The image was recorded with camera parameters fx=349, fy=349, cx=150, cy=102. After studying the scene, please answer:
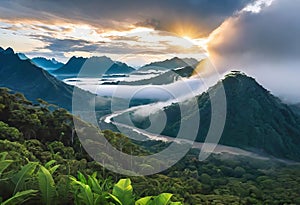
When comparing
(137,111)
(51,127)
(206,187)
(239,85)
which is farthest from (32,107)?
(239,85)

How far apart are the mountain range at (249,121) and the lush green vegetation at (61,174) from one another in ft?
94.6

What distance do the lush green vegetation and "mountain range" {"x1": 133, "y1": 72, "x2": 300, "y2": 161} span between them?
94.6 feet

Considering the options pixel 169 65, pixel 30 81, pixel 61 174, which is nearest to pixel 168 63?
pixel 169 65

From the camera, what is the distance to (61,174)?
5141mm

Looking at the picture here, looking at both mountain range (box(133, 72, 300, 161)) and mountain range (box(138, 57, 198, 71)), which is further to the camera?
mountain range (box(133, 72, 300, 161))

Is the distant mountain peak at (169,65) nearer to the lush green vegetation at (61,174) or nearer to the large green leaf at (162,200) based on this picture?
the lush green vegetation at (61,174)

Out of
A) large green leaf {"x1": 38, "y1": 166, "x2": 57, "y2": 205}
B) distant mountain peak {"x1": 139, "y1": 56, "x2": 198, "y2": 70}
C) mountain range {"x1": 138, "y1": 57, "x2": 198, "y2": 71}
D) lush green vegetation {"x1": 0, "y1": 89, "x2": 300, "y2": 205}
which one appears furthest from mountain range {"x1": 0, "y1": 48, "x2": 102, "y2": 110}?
large green leaf {"x1": 38, "y1": 166, "x2": 57, "y2": 205}

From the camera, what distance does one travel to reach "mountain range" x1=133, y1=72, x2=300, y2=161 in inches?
2104

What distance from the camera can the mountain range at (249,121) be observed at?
53.4m

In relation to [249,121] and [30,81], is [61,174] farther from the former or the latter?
[249,121]

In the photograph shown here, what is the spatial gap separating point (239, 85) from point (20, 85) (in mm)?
39408

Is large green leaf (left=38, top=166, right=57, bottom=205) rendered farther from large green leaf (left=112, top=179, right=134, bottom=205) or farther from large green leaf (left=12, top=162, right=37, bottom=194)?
large green leaf (left=112, top=179, right=134, bottom=205)

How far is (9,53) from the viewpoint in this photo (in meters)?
48.1

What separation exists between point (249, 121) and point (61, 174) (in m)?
55.4
